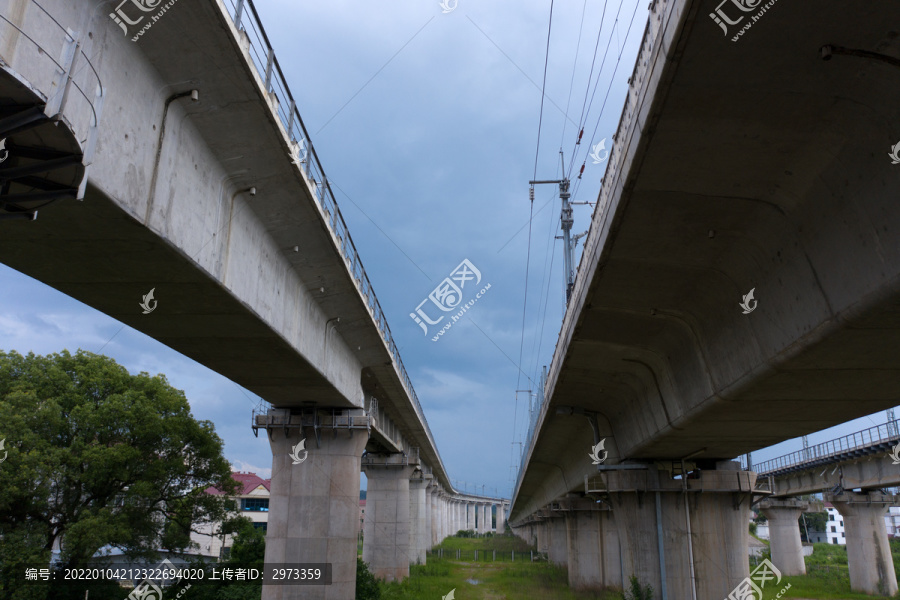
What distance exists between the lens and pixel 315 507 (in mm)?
21359

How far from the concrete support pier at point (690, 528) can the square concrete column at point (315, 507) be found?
8841 mm

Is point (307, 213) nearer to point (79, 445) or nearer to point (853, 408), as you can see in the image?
point (853, 408)

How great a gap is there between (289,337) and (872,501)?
142 ft

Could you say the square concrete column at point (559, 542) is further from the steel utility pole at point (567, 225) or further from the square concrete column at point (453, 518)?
the square concrete column at point (453, 518)

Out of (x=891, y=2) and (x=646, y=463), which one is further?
(x=646, y=463)

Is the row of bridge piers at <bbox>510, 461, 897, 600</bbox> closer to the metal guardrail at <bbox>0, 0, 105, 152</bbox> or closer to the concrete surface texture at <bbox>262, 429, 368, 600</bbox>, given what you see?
the concrete surface texture at <bbox>262, 429, 368, 600</bbox>

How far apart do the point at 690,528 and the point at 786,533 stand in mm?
44812

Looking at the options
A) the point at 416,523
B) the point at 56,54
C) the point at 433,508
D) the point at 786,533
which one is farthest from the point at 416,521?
the point at 56,54

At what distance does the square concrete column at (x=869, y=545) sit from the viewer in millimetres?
42719

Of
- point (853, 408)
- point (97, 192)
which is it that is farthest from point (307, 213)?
point (853, 408)

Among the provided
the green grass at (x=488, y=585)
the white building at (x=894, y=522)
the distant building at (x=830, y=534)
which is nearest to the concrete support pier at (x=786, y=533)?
the green grass at (x=488, y=585)

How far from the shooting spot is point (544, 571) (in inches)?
2167

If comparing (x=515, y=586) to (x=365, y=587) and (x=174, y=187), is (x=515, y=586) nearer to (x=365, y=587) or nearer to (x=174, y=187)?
(x=365, y=587)

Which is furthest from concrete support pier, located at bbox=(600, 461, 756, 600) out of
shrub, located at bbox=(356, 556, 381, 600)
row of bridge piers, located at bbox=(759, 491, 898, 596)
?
row of bridge piers, located at bbox=(759, 491, 898, 596)
